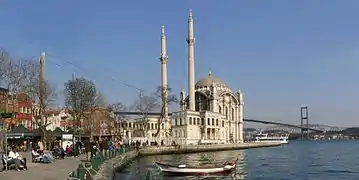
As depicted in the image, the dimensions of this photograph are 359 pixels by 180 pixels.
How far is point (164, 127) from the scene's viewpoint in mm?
122812

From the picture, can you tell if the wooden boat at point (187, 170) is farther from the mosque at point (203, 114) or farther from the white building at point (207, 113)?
the white building at point (207, 113)

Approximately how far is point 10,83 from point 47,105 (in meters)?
11.6

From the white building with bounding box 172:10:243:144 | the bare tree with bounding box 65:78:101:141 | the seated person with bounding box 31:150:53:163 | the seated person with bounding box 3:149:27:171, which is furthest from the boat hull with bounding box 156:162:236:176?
the white building with bounding box 172:10:243:144

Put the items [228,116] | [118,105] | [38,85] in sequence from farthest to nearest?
[228,116]
[118,105]
[38,85]

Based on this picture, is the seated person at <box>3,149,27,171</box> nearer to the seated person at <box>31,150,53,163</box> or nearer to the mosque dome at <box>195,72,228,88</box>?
the seated person at <box>31,150,53,163</box>

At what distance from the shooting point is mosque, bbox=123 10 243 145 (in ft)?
368

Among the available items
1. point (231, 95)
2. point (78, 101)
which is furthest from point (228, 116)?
point (78, 101)

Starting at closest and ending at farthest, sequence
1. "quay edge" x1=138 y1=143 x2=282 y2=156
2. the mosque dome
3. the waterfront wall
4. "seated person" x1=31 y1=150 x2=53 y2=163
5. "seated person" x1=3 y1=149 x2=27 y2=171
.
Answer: the waterfront wall
"seated person" x1=3 y1=149 x2=27 y2=171
"seated person" x1=31 y1=150 x2=53 y2=163
"quay edge" x1=138 y1=143 x2=282 y2=156
the mosque dome

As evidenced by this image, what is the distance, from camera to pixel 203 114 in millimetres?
124812

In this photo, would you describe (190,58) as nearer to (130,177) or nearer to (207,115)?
(207,115)

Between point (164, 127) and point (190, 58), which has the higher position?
point (190, 58)

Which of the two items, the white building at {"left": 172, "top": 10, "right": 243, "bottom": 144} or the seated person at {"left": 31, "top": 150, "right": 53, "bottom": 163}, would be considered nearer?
the seated person at {"left": 31, "top": 150, "right": 53, "bottom": 163}

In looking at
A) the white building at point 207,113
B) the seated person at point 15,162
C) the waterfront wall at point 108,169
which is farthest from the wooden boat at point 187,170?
the white building at point 207,113

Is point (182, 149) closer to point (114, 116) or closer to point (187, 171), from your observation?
point (114, 116)
